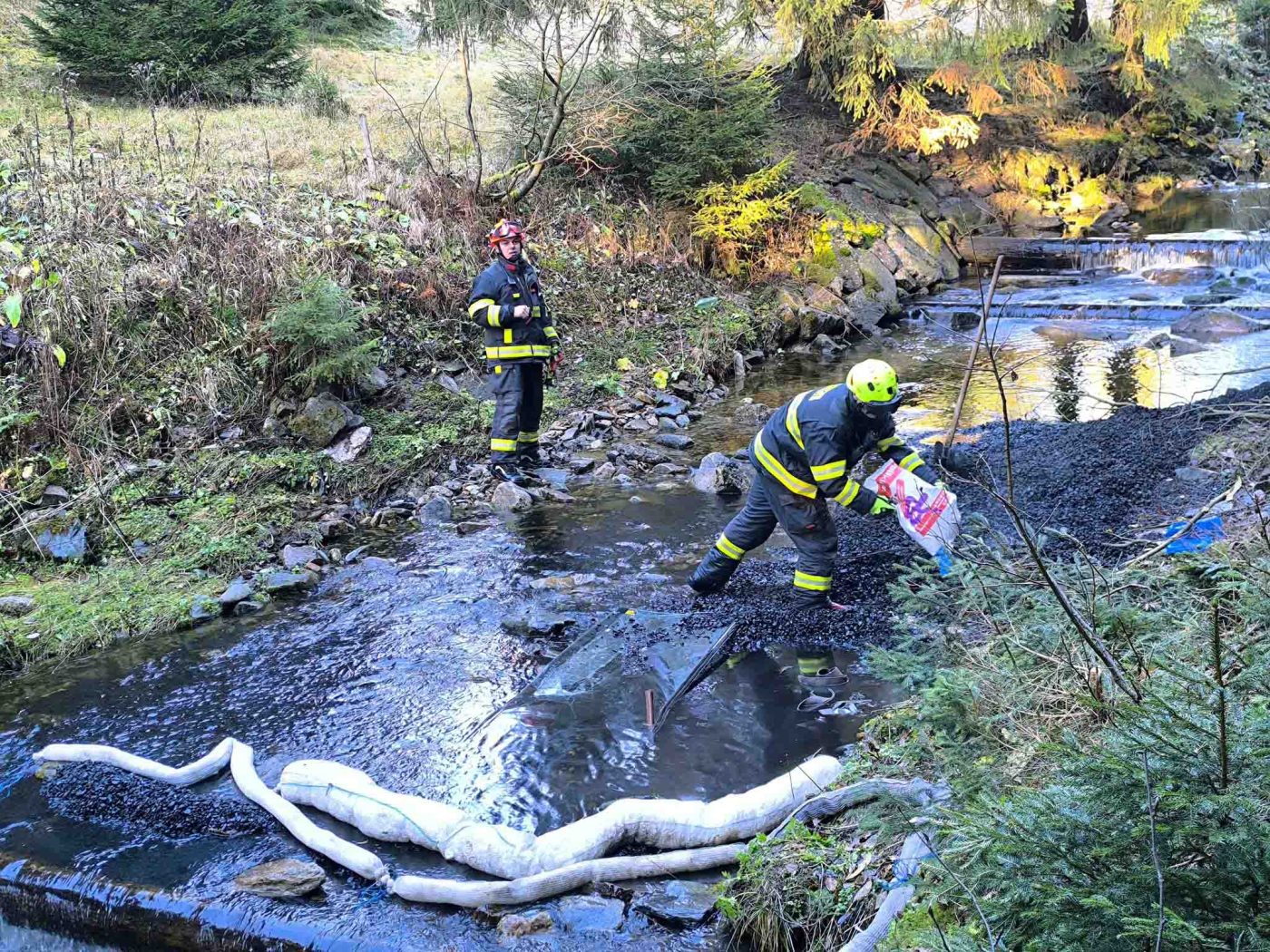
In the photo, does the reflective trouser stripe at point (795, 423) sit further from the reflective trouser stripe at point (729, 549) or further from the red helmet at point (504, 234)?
the red helmet at point (504, 234)

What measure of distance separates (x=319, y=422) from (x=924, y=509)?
5.80 metres

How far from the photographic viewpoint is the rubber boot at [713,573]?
6359 millimetres

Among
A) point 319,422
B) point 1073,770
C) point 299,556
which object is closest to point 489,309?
point 319,422

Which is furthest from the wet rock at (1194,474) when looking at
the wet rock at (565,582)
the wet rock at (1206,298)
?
the wet rock at (1206,298)

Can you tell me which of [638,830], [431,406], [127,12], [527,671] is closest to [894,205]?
[431,406]

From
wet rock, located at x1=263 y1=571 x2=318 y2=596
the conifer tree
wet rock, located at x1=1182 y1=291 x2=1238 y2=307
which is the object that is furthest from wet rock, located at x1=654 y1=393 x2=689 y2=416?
the conifer tree

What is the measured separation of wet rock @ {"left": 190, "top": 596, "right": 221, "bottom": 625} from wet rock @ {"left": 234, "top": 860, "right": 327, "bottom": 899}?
9.97 ft

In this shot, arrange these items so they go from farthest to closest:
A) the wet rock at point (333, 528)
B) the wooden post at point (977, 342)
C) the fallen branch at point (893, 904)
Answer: the wet rock at point (333, 528)
the wooden post at point (977, 342)
the fallen branch at point (893, 904)

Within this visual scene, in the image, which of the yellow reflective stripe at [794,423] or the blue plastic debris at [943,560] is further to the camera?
the yellow reflective stripe at [794,423]

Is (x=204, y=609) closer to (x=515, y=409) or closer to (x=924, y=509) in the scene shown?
(x=515, y=409)

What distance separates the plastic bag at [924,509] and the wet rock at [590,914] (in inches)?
105

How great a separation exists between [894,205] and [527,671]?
14.9 m

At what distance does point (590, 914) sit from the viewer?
12.0 feet

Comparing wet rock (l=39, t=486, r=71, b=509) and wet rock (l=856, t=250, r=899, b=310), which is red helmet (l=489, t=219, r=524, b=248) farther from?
wet rock (l=856, t=250, r=899, b=310)
